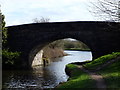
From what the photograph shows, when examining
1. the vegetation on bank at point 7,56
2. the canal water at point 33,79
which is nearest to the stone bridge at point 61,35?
the vegetation on bank at point 7,56

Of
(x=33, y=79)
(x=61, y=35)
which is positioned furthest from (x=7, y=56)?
(x=33, y=79)

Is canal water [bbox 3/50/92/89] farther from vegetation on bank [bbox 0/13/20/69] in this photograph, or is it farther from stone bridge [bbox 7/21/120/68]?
stone bridge [bbox 7/21/120/68]

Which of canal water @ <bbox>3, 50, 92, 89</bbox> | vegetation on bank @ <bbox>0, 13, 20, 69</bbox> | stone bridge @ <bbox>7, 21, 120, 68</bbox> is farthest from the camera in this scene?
vegetation on bank @ <bbox>0, 13, 20, 69</bbox>

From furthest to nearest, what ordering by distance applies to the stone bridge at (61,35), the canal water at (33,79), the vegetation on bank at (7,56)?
the vegetation on bank at (7,56) < the stone bridge at (61,35) < the canal water at (33,79)

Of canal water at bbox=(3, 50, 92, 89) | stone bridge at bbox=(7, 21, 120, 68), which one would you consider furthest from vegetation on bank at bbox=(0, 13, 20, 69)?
canal water at bbox=(3, 50, 92, 89)

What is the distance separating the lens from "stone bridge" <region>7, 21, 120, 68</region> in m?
25.1

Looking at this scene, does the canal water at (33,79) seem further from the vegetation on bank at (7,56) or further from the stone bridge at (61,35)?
the stone bridge at (61,35)

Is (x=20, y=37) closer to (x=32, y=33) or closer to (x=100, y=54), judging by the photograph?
(x=32, y=33)

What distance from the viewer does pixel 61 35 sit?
26.8 m

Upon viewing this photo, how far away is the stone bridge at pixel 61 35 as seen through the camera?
25.1m

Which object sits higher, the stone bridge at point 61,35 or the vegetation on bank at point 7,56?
the stone bridge at point 61,35

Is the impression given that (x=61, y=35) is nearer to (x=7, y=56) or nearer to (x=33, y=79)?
(x=7, y=56)

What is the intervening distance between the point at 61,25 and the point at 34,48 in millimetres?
4573

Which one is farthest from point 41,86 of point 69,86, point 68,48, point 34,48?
point 68,48
